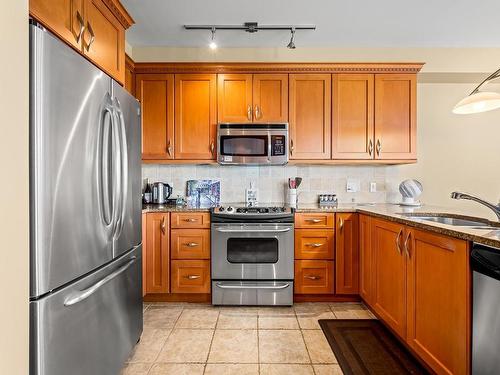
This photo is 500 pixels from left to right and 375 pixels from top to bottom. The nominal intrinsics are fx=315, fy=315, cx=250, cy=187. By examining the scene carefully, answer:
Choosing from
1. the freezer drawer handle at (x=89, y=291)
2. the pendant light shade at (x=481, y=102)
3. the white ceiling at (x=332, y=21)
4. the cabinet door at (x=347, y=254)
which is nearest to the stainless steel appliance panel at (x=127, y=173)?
the freezer drawer handle at (x=89, y=291)

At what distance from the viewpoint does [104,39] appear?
6.12 feet

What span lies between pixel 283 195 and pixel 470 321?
89.8 inches

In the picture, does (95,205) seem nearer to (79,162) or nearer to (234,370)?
(79,162)

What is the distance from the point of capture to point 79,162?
4.42 feet

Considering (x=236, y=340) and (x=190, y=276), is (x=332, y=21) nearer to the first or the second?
(x=190, y=276)

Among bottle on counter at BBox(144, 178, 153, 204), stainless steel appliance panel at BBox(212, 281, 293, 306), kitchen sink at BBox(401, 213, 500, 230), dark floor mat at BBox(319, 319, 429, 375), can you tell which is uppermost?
bottle on counter at BBox(144, 178, 153, 204)

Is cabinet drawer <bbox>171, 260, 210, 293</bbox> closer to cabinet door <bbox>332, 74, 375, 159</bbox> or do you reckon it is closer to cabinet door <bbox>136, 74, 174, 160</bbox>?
cabinet door <bbox>136, 74, 174, 160</bbox>

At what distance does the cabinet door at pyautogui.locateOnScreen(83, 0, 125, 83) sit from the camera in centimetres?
167

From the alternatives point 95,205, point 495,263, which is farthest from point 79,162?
point 495,263

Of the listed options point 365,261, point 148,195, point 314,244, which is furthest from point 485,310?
point 148,195

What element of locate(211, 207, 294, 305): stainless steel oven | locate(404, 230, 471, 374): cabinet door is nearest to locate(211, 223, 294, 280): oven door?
locate(211, 207, 294, 305): stainless steel oven

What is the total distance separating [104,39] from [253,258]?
79.6 inches

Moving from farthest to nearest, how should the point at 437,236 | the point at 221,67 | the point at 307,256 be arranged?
the point at 221,67, the point at 307,256, the point at 437,236

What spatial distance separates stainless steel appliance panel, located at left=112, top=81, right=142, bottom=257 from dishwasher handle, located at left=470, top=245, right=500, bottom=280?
1.72 meters
